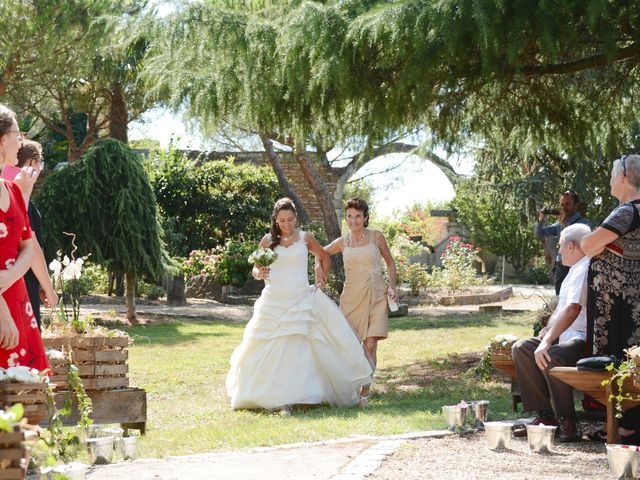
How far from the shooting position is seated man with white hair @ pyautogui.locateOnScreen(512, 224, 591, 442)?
6.28m

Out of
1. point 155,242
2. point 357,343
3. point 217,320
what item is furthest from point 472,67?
point 217,320

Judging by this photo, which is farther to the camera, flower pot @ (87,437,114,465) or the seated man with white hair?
the seated man with white hair

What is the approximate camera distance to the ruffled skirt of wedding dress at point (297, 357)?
8281mm

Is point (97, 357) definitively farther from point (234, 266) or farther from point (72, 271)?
point (234, 266)

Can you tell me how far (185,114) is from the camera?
937 centimetres

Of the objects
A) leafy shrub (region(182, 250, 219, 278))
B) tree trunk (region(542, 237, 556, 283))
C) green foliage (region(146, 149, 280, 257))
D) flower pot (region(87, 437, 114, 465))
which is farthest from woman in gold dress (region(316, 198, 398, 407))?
green foliage (region(146, 149, 280, 257))

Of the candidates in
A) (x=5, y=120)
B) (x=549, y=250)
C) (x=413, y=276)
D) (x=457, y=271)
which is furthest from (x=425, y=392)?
(x=457, y=271)

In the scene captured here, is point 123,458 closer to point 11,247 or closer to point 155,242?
point 11,247

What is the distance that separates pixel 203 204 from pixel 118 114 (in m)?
2.94

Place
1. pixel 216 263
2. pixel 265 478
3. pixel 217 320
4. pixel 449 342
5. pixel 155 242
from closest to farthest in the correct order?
pixel 265 478 < pixel 449 342 < pixel 155 242 < pixel 217 320 < pixel 216 263

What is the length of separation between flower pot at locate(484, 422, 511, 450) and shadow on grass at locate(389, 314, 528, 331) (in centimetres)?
1023

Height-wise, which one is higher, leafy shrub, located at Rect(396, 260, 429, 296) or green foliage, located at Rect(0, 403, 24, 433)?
green foliage, located at Rect(0, 403, 24, 433)

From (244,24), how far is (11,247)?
194 inches

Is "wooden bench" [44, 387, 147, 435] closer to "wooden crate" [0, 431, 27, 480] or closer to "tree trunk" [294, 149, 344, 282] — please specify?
"wooden crate" [0, 431, 27, 480]
